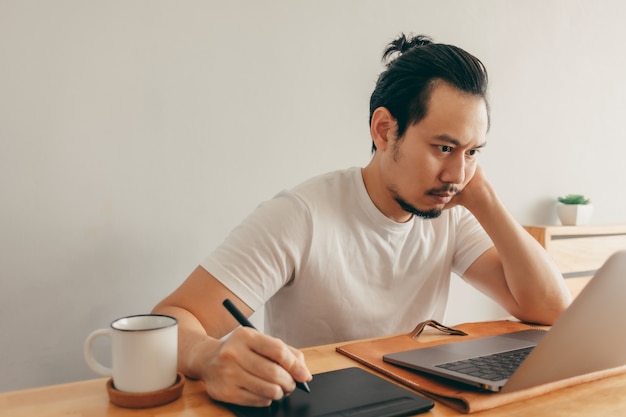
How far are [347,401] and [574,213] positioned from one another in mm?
2002

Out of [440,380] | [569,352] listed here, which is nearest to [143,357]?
[440,380]

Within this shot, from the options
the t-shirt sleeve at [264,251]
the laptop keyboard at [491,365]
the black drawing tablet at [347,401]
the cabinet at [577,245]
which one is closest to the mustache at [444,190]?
the t-shirt sleeve at [264,251]

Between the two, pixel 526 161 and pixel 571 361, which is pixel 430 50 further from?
pixel 526 161

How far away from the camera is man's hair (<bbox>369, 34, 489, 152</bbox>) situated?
1.16m

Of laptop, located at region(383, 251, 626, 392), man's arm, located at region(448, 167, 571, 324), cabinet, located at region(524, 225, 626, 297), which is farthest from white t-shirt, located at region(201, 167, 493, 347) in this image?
cabinet, located at region(524, 225, 626, 297)

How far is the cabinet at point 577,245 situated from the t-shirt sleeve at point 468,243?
103cm

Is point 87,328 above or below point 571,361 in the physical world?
below

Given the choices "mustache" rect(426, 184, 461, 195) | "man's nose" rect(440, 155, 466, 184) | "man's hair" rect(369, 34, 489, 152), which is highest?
"man's hair" rect(369, 34, 489, 152)

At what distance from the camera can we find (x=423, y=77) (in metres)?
1.19

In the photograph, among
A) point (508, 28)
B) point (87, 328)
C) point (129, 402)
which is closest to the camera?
point (129, 402)

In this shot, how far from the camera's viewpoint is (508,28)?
2.23 meters

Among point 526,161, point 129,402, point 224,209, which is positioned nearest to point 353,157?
point 224,209

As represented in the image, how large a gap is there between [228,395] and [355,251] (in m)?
0.62

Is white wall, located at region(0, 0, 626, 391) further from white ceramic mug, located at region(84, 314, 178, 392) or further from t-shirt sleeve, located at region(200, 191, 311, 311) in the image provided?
white ceramic mug, located at region(84, 314, 178, 392)
